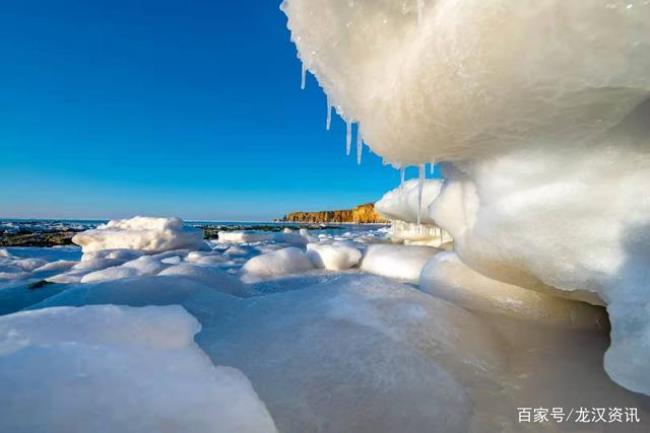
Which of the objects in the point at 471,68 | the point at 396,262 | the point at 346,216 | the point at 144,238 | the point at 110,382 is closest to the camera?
the point at 110,382

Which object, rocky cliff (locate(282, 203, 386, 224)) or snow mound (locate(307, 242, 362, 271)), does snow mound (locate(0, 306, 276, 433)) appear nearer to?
snow mound (locate(307, 242, 362, 271))

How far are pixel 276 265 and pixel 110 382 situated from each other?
3566 mm

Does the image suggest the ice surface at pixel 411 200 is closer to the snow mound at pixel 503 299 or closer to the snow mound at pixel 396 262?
the snow mound at pixel 396 262

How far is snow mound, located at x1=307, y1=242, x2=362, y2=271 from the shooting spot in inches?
196

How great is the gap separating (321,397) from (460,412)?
0.43m

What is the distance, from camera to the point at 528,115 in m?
1.36

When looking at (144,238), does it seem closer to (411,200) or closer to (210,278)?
(411,200)

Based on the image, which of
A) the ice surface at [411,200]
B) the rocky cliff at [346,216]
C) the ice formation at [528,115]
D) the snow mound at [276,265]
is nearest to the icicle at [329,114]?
the ice formation at [528,115]

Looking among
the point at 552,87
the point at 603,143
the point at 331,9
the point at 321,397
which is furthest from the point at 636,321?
the point at 331,9

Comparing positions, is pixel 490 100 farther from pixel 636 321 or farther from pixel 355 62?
pixel 636 321

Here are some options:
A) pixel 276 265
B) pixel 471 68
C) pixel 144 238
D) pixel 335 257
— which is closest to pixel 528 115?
pixel 471 68

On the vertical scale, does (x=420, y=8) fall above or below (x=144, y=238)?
above

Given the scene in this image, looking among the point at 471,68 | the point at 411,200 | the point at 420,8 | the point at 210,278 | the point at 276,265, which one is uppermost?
the point at 420,8

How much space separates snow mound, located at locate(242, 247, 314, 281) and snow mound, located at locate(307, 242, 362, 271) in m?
0.19
